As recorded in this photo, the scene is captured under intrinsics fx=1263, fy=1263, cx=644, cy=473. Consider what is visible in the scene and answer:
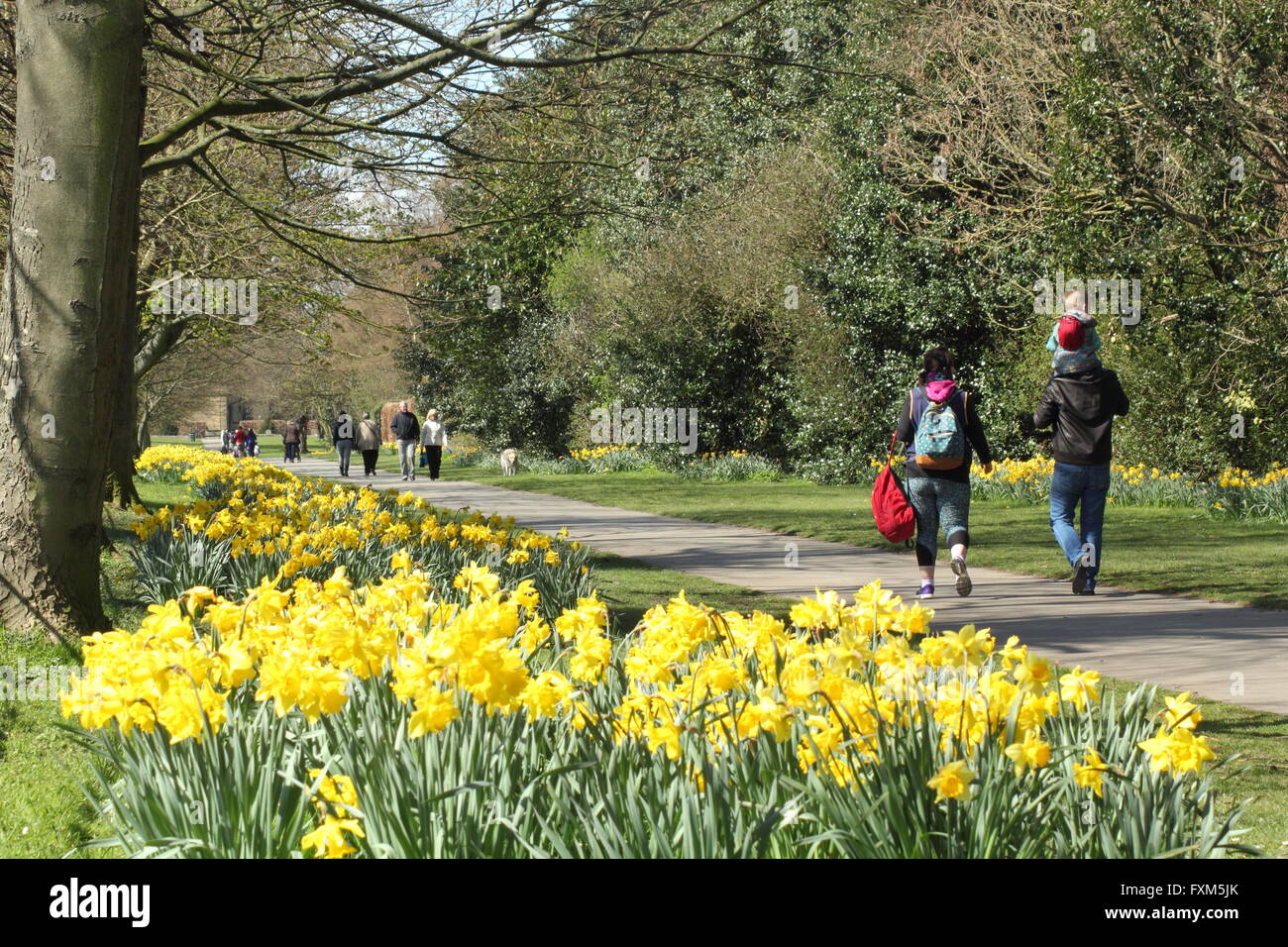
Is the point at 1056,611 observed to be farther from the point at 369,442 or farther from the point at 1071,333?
the point at 369,442

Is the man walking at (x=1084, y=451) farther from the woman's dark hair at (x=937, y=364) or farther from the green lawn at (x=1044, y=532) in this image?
the woman's dark hair at (x=937, y=364)

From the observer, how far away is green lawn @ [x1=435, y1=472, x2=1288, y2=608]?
30.5ft

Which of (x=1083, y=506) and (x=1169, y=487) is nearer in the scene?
(x=1083, y=506)

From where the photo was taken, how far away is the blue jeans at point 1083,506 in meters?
8.75

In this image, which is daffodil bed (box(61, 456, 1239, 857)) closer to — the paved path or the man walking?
the paved path

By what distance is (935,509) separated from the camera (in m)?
8.75

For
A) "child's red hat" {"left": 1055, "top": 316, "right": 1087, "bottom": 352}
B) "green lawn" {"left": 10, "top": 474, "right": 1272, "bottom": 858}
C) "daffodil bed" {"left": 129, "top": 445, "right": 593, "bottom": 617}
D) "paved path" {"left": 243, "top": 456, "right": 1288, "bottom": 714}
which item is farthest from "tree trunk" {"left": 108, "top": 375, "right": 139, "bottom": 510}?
"child's red hat" {"left": 1055, "top": 316, "right": 1087, "bottom": 352}

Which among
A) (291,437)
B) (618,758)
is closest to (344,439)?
(291,437)

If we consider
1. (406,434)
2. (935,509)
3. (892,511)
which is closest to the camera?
(892,511)

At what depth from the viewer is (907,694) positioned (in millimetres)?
2982

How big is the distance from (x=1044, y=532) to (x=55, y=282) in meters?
10.2

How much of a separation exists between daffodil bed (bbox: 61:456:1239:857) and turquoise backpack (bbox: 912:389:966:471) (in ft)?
17.4

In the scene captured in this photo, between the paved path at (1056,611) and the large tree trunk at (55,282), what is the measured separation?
4.82 m
